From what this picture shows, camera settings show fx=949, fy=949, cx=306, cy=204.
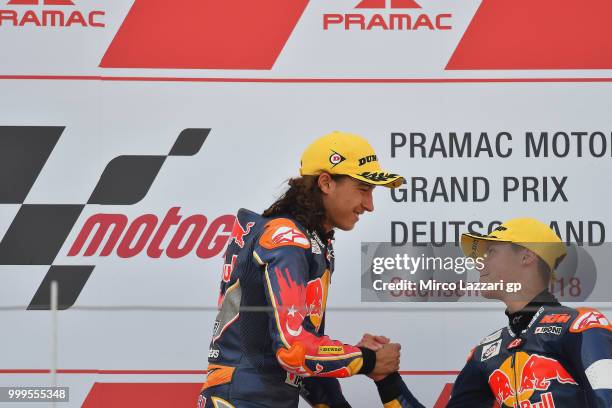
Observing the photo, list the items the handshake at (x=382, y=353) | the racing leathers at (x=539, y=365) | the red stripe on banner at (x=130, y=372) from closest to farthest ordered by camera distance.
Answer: the racing leathers at (x=539, y=365) → the handshake at (x=382, y=353) → the red stripe on banner at (x=130, y=372)

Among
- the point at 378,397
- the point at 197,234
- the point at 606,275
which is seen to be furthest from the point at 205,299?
the point at 606,275

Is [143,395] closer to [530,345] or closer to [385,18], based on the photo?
[530,345]

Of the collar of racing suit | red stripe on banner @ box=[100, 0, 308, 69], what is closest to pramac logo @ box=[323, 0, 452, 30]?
red stripe on banner @ box=[100, 0, 308, 69]

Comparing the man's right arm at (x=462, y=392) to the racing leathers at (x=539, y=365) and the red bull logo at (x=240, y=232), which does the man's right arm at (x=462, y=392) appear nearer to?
the racing leathers at (x=539, y=365)

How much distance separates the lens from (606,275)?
2.47 meters

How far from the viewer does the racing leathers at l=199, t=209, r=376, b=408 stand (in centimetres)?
209

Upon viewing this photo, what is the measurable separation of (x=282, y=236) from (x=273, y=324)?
0.65 feet

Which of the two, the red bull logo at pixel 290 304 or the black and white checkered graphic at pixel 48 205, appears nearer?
the red bull logo at pixel 290 304

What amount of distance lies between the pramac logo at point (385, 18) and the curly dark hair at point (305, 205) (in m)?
0.48

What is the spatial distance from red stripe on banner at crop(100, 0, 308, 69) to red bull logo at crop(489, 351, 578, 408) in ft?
3.25

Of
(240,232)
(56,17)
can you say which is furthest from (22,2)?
(240,232)

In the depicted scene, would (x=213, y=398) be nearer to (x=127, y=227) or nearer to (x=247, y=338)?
(x=247, y=338)

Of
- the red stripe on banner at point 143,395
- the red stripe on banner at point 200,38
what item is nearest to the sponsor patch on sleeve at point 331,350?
the red stripe on banner at point 143,395

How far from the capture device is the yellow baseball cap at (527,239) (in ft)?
7.73
